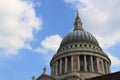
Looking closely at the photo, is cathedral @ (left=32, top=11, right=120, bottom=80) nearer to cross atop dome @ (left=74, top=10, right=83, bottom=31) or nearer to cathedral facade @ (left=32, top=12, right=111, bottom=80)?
cathedral facade @ (left=32, top=12, right=111, bottom=80)

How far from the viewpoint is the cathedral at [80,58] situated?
232ft

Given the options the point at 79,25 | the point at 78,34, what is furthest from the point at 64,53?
the point at 79,25

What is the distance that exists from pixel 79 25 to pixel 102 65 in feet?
57.2

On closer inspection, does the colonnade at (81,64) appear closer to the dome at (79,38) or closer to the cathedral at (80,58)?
the cathedral at (80,58)

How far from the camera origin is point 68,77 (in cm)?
5856

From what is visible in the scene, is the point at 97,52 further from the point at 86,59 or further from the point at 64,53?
the point at 64,53

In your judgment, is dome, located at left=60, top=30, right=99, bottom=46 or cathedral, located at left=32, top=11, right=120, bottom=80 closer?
cathedral, located at left=32, top=11, right=120, bottom=80

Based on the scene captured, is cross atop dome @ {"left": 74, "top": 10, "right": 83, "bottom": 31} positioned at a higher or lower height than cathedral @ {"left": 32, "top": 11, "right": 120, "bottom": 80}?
higher

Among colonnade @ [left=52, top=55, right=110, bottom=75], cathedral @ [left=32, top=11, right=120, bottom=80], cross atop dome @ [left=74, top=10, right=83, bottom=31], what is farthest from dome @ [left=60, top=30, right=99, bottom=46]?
colonnade @ [left=52, top=55, right=110, bottom=75]

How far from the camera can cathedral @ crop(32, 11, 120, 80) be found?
70.6m

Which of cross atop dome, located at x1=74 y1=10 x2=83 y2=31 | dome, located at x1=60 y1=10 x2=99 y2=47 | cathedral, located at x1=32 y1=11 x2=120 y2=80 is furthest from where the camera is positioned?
cross atop dome, located at x1=74 y1=10 x2=83 y2=31

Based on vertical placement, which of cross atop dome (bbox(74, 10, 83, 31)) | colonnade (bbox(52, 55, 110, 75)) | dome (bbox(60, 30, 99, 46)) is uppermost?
cross atop dome (bbox(74, 10, 83, 31))

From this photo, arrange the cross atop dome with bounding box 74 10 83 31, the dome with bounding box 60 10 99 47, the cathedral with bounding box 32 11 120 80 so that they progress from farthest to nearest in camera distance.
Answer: the cross atop dome with bounding box 74 10 83 31
the dome with bounding box 60 10 99 47
the cathedral with bounding box 32 11 120 80

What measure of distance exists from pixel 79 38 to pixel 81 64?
833cm
